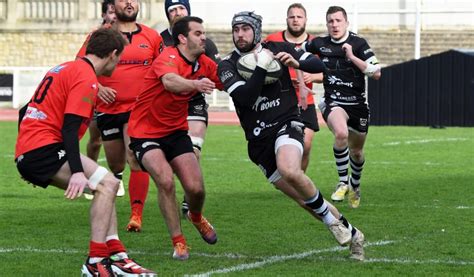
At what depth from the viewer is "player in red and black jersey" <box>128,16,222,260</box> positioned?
35.2ft

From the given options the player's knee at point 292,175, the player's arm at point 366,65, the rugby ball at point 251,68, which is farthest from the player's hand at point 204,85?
the player's arm at point 366,65

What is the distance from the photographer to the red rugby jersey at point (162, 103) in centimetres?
1090

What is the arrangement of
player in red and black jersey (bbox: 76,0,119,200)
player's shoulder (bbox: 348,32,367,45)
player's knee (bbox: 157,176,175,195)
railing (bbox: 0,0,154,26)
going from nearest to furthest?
player's knee (bbox: 157,176,175,195), player in red and black jersey (bbox: 76,0,119,200), player's shoulder (bbox: 348,32,367,45), railing (bbox: 0,0,154,26)

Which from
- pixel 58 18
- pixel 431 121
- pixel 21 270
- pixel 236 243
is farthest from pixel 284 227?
pixel 58 18

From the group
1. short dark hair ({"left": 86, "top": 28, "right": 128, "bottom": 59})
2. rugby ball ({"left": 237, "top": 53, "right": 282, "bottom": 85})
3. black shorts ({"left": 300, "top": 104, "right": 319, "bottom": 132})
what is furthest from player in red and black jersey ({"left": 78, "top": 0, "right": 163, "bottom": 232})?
short dark hair ({"left": 86, "top": 28, "right": 128, "bottom": 59})

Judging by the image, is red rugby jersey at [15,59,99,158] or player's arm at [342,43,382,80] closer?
red rugby jersey at [15,59,99,158]

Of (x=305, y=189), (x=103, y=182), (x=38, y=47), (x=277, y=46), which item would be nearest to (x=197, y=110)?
(x=277, y=46)

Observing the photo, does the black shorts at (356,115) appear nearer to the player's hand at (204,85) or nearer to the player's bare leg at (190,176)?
the player's bare leg at (190,176)

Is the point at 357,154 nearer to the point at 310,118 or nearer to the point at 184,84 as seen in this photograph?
the point at 310,118

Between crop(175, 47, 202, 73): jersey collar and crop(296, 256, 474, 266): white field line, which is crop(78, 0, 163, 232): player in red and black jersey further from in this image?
crop(296, 256, 474, 266): white field line

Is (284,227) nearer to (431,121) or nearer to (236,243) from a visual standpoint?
(236,243)

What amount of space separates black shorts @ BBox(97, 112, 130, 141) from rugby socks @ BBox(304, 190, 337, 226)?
3.04m

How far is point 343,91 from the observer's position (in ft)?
49.3

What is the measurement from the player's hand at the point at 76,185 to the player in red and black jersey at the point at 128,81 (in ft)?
11.9
